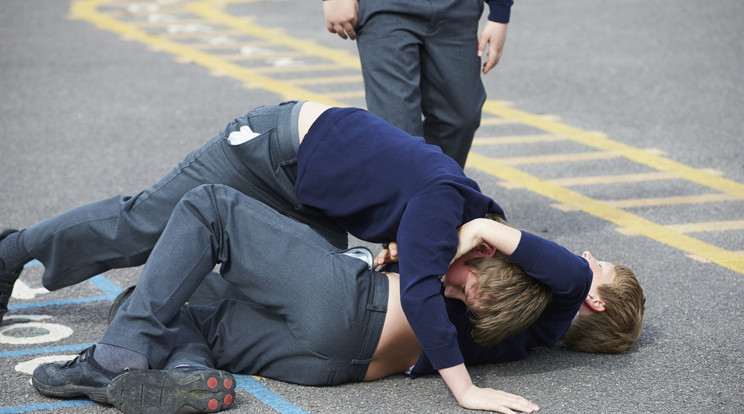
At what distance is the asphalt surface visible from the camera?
352 centimetres

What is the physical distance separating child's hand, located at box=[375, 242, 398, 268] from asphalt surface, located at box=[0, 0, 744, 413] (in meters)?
0.43

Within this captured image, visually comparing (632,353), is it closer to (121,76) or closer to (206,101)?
(206,101)

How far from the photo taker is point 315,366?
11.0ft

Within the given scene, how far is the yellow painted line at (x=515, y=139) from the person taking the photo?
693 centimetres

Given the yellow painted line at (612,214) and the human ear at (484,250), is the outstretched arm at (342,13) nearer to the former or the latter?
the human ear at (484,250)

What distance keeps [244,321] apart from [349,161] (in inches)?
26.4

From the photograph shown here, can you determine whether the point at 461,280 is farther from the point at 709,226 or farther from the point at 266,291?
the point at 709,226

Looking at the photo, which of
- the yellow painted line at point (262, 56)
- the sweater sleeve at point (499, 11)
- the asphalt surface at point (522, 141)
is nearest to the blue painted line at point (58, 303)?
the asphalt surface at point (522, 141)

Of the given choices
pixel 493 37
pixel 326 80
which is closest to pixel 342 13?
pixel 493 37

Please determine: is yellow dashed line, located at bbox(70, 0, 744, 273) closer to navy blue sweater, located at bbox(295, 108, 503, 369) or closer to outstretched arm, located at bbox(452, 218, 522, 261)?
outstretched arm, located at bbox(452, 218, 522, 261)

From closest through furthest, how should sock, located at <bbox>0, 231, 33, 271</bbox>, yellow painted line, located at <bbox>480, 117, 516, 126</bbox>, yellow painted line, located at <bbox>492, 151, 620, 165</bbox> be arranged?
sock, located at <bbox>0, 231, 33, 271</bbox>, yellow painted line, located at <bbox>492, 151, 620, 165</bbox>, yellow painted line, located at <bbox>480, 117, 516, 126</bbox>

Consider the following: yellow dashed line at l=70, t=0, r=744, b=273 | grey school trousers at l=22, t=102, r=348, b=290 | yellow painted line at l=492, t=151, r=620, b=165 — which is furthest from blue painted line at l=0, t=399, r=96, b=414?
yellow painted line at l=492, t=151, r=620, b=165

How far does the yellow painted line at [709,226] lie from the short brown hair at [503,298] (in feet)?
6.98

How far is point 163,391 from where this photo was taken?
10.1 feet
